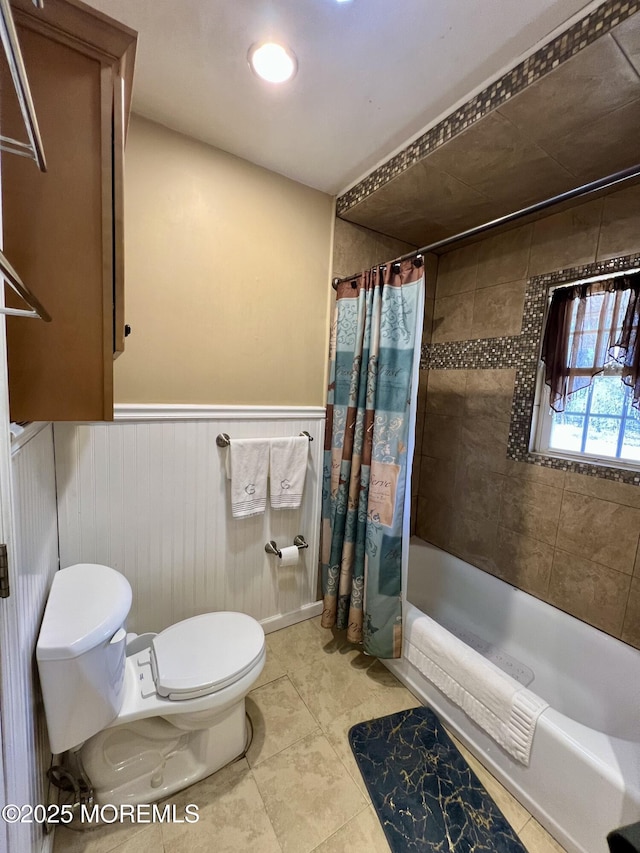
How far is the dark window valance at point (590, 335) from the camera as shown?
1.46 m

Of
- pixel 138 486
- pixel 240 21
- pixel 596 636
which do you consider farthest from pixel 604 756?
pixel 240 21

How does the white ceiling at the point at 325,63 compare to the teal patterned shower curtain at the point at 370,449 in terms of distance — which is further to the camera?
the teal patterned shower curtain at the point at 370,449

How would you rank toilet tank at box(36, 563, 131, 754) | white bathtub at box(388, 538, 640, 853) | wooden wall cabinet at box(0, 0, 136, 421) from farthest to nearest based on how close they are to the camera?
white bathtub at box(388, 538, 640, 853), toilet tank at box(36, 563, 131, 754), wooden wall cabinet at box(0, 0, 136, 421)

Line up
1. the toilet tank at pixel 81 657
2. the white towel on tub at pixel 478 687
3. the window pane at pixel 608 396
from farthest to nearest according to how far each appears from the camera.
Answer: the window pane at pixel 608 396
the white towel on tub at pixel 478 687
the toilet tank at pixel 81 657

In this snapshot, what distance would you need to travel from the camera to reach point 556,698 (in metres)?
1.60

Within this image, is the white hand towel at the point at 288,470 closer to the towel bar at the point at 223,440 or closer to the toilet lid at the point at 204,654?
the towel bar at the point at 223,440

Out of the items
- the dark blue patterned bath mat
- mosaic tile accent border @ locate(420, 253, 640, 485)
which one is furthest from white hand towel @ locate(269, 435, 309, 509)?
mosaic tile accent border @ locate(420, 253, 640, 485)

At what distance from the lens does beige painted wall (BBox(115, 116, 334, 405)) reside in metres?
1.36

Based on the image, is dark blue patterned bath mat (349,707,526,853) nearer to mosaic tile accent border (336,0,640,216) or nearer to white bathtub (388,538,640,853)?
white bathtub (388,538,640,853)

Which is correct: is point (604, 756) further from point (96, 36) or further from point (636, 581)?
point (96, 36)

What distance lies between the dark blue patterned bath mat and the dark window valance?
5.32 feet

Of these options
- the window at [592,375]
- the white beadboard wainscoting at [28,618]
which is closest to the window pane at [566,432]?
the window at [592,375]

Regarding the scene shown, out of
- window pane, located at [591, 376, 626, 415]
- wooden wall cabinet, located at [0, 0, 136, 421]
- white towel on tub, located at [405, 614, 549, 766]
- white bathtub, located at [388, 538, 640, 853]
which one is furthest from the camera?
window pane, located at [591, 376, 626, 415]

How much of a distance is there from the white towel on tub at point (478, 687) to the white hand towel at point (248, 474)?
94 cm
